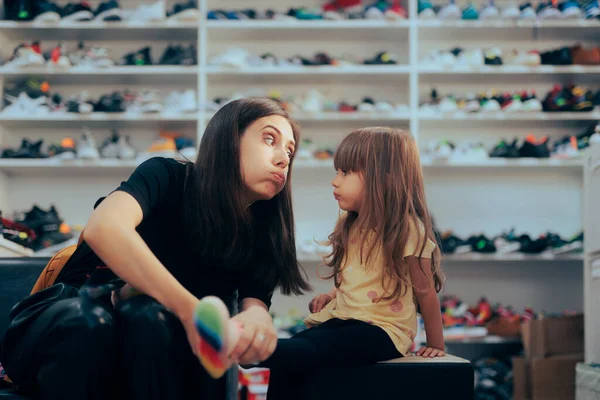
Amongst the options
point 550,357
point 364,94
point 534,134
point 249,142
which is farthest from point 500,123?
point 249,142

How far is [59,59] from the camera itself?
4.15 meters

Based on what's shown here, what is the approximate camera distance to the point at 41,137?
446 centimetres

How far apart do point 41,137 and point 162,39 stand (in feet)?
3.60

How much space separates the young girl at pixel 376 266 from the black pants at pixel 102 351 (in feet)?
1.01

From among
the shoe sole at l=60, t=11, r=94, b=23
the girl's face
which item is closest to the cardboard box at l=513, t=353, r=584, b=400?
the girl's face

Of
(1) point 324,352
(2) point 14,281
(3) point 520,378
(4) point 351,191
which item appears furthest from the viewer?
(3) point 520,378

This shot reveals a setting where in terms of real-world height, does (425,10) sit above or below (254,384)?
above

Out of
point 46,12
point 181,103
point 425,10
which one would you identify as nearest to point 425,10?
point 425,10

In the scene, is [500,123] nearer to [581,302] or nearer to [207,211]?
[581,302]

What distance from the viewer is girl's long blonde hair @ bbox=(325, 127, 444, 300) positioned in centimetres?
156

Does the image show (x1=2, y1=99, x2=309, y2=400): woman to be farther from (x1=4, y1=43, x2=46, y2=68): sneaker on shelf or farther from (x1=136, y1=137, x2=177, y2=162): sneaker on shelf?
(x1=4, y1=43, x2=46, y2=68): sneaker on shelf

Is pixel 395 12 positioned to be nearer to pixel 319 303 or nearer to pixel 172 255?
pixel 319 303

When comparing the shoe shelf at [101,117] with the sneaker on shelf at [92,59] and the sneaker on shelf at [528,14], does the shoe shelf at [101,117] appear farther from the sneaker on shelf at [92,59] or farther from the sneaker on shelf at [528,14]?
the sneaker on shelf at [528,14]

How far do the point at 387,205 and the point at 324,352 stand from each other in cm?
44
